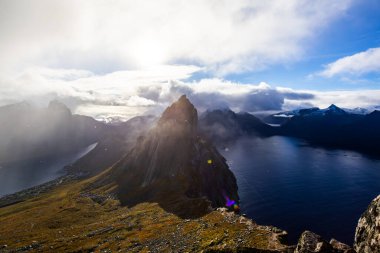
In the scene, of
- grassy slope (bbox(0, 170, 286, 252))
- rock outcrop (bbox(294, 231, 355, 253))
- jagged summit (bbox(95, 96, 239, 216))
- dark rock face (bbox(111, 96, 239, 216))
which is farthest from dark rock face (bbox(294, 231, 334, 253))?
dark rock face (bbox(111, 96, 239, 216))

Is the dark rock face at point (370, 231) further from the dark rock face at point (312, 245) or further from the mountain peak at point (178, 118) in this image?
the mountain peak at point (178, 118)

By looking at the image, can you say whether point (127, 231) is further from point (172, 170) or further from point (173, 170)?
point (172, 170)

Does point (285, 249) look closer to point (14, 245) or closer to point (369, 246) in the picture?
point (369, 246)

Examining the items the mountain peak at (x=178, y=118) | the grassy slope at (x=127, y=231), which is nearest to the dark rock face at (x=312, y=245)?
the grassy slope at (x=127, y=231)

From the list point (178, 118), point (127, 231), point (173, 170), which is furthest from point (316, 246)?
point (178, 118)

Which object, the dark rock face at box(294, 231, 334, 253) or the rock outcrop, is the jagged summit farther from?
the rock outcrop
